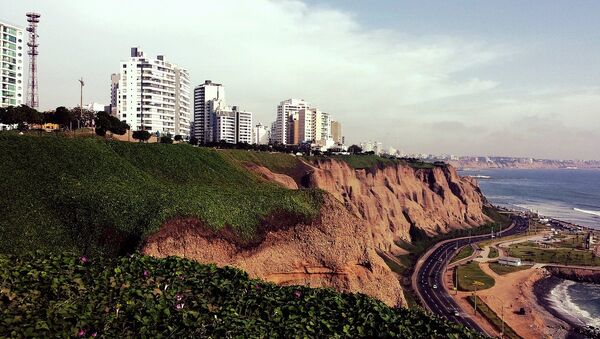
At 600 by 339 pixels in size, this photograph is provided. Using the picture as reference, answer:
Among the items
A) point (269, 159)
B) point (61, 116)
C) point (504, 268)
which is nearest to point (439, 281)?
point (504, 268)

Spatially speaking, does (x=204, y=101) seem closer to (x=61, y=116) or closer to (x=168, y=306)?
(x=61, y=116)

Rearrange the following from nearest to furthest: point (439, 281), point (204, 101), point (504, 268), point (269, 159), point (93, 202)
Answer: point (93, 202), point (439, 281), point (269, 159), point (504, 268), point (204, 101)

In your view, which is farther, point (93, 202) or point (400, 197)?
point (400, 197)

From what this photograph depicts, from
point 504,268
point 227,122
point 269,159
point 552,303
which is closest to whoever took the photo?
point 552,303

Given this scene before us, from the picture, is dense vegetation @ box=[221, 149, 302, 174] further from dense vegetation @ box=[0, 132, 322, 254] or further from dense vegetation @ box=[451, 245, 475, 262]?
dense vegetation @ box=[451, 245, 475, 262]

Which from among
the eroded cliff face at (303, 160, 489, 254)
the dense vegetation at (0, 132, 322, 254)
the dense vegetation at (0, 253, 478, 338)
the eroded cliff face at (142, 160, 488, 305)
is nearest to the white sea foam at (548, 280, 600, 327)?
the eroded cliff face at (303, 160, 489, 254)

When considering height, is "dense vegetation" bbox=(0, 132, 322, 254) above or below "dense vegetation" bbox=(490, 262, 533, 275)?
above
